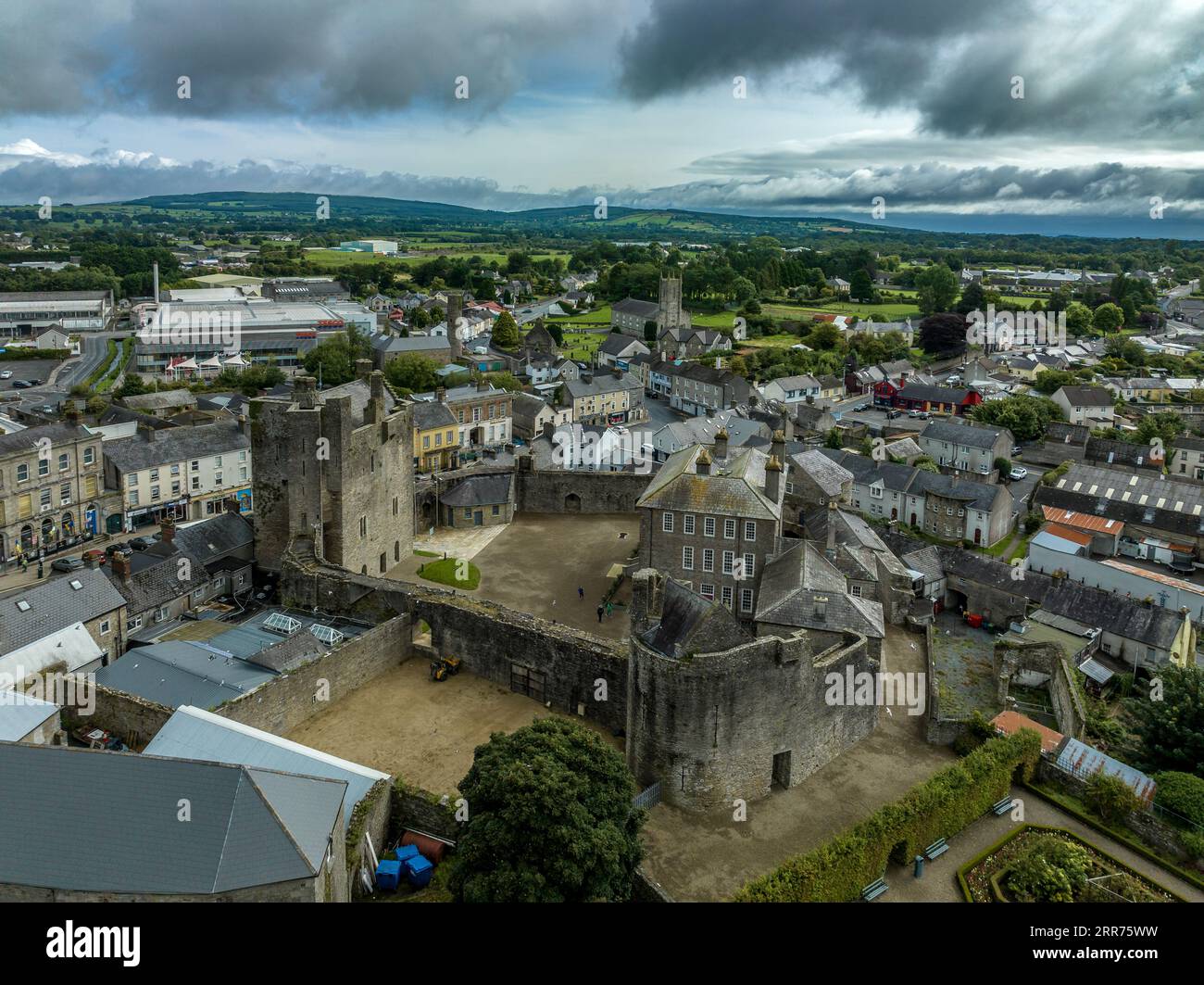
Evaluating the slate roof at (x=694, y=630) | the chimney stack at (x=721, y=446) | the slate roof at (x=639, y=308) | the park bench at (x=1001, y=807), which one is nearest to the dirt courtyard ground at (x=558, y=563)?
the chimney stack at (x=721, y=446)

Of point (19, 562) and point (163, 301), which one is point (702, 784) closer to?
point (19, 562)

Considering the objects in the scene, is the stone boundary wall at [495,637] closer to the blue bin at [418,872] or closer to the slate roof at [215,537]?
the slate roof at [215,537]

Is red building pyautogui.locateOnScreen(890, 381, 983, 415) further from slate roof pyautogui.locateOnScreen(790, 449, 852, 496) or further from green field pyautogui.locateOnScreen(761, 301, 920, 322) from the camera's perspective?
green field pyautogui.locateOnScreen(761, 301, 920, 322)

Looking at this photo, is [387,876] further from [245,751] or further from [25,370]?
[25,370]

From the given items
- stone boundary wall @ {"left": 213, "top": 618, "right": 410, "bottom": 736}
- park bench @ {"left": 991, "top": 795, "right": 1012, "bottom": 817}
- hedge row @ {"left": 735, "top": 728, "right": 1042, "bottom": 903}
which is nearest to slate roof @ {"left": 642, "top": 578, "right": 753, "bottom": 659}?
hedge row @ {"left": 735, "top": 728, "right": 1042, "bottom": 903}

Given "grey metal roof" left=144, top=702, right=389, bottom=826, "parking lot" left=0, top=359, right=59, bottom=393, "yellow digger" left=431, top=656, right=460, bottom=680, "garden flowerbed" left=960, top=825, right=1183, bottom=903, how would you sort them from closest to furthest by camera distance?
"grey metal roof" left=144, top=702, right=389, bottom=826 < "garden flowerbed" left=960, top=825, right=1183, bottom=903 < "yellow digger" left=431, top=656, right=460, bottom=680 < "parking lot" left=0, top=359, right=59, bottom=393

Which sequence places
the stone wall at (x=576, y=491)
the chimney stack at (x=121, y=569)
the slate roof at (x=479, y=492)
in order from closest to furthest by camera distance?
the chimney stack at (x=121, y=569), the slate roof at (x=479, y=492), the stone wall at (x=576, y=491)

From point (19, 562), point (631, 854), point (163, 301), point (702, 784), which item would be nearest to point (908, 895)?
point (702, 784)

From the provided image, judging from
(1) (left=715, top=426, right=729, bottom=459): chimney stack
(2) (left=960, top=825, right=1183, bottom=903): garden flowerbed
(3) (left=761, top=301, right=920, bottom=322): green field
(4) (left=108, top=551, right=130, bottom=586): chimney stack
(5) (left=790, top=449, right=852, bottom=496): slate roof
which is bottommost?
(2) (left=960, top=825, right=1183, bottom=903): garden flowerbed
